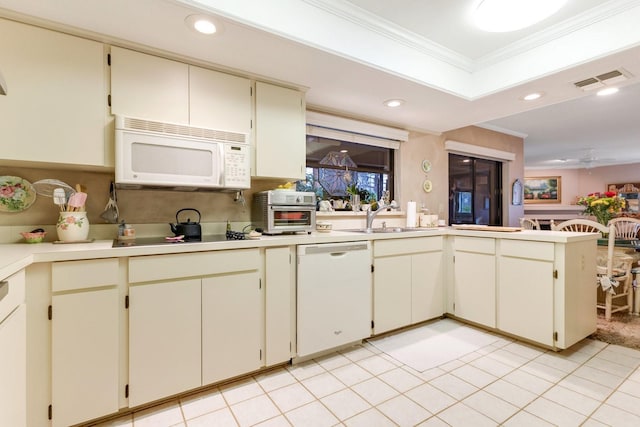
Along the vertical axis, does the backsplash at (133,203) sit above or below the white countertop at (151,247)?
above

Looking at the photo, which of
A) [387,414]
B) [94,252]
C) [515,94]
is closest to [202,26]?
[94,252]

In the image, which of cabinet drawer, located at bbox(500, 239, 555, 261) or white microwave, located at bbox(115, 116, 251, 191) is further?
cabinet drawer, located at bbox(500, 239, 555, 261)

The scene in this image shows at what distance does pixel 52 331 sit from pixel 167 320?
491 mm

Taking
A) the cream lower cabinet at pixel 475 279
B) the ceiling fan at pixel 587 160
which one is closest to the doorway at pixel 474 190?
the cream lower cabinet at pixel 475 279

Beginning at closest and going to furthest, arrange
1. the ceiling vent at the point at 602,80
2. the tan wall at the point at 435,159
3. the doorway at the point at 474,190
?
the ceiling vent at the point at 602,80 → the tan wall at the point at 435,159 → the doorway at the point at 474,190

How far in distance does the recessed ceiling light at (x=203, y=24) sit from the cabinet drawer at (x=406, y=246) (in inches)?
73.4

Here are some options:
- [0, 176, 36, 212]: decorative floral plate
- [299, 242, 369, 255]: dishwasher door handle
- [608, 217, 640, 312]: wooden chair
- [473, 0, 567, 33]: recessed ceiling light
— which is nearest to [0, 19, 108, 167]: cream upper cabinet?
[0, 176, 36, 212]: decorative floral plate

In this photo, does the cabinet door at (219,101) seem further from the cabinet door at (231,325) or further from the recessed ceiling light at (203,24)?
the cabinet door at (231,325)

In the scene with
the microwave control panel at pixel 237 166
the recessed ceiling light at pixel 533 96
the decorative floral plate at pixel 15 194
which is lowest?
the decorative floral plate at pixel 15 194

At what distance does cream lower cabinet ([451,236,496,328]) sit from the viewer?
8.75 ft

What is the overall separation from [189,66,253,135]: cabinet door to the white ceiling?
9cm

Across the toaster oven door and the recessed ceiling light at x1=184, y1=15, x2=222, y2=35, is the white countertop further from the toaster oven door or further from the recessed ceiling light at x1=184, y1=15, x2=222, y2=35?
the recessed ceiling light at x1=184, y1=15, x2=222, y2=35

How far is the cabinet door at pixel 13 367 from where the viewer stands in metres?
1.04

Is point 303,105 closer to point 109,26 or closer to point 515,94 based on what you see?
point 109,26
